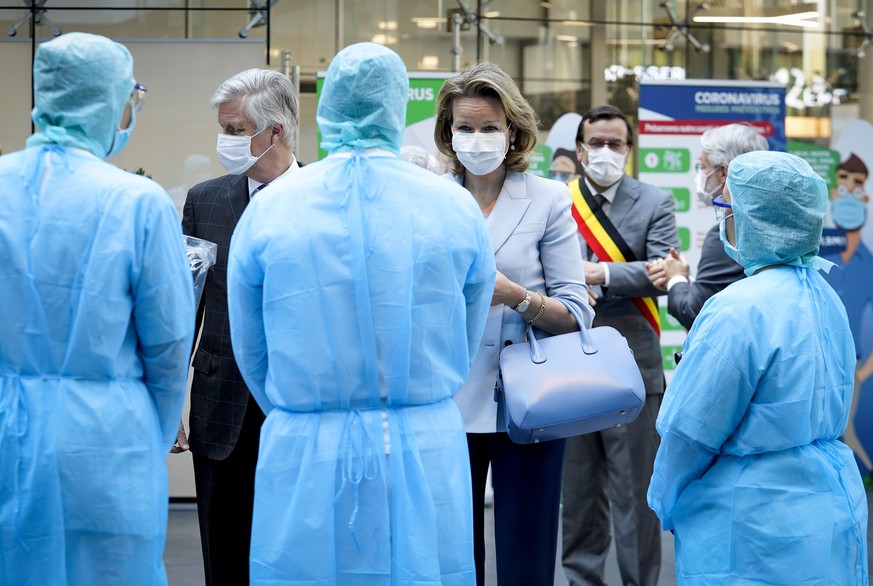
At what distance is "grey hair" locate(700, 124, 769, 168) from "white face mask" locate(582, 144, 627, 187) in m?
0.43

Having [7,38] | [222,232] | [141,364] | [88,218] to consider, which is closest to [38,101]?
[88,218]

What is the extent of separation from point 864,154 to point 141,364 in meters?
5.23

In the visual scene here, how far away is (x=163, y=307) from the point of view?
7.98 feet

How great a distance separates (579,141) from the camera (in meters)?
4.51

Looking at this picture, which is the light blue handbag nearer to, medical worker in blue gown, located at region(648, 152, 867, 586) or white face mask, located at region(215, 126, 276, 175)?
medical worker in blue gown, located at region(648, 152, 867, 586)

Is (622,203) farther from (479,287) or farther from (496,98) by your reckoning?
(479,287)

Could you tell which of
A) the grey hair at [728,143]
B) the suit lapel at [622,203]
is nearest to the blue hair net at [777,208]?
the grey hair at [728,143]

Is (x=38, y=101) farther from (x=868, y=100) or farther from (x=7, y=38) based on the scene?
(x=868, y=100)

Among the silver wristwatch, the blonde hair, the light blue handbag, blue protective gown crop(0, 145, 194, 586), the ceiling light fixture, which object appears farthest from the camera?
the ceiling light fixture

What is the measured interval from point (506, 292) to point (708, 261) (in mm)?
987

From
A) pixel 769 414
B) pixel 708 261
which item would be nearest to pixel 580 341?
pixel 769 414

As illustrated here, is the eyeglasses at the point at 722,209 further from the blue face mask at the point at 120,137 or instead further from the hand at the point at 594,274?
the blue face mask at the point at 120,137

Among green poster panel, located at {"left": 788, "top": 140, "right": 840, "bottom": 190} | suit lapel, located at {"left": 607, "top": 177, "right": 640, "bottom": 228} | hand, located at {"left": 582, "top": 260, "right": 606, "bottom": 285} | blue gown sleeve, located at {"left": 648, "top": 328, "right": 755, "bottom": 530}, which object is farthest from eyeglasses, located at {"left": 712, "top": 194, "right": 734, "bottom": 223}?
green poster panel, located at {"left": 788, "top": 140, "right": 840, "bottom": 190}

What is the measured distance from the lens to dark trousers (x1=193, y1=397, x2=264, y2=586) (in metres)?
3.28
